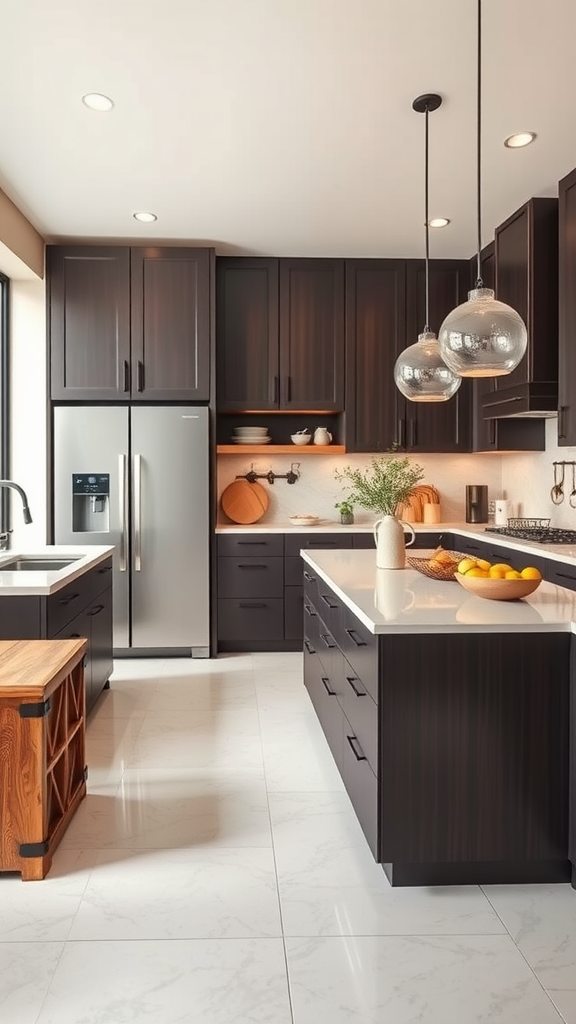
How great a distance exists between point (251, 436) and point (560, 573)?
2626mm

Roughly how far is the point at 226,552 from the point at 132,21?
329 cm

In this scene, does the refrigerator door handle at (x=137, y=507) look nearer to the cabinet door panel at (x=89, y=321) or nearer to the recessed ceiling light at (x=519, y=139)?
the cabinet door panel at (x=89, y=321)

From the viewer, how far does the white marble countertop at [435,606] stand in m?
2.05

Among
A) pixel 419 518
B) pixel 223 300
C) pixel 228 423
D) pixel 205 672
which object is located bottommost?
pixel 205 672

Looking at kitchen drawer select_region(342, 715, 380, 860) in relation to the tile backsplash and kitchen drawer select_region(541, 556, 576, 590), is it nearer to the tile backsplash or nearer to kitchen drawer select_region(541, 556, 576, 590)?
kitchen drawer select_region(541, 556, 576, 590)

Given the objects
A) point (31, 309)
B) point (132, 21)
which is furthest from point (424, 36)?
point (31, 309)

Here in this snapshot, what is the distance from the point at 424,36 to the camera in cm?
267

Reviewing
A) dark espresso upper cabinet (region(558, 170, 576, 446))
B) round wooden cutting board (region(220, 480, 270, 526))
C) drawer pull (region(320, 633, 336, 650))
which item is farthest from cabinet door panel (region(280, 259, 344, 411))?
drawer pull (region(320, 633, 336, 650))

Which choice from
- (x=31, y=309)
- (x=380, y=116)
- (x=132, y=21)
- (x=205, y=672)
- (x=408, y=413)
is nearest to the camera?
(x=132, y=21)

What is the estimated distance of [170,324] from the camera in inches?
201

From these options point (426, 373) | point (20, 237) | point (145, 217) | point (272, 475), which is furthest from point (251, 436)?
point (426, 373)

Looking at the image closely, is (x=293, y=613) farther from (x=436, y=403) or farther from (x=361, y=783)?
(x=361, y=783)

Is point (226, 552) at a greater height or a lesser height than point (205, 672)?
greater

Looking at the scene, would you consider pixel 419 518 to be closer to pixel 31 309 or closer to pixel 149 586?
pixel 149 586
